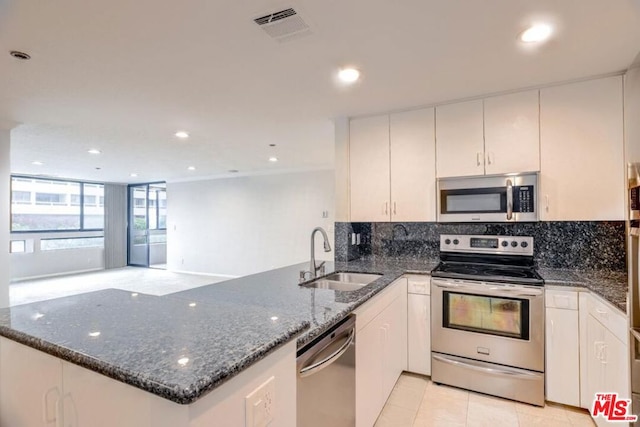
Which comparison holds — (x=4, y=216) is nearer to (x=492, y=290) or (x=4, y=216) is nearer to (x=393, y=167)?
(x=393, y=167)

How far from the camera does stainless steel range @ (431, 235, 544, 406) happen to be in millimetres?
2266

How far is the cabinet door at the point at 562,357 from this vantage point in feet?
7.16

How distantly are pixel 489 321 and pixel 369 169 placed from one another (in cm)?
167

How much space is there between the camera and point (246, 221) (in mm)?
7027

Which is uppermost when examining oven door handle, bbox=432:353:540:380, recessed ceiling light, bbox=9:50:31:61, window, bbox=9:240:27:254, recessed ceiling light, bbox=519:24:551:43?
recessed ceiling light, bbox=519:24:551:43

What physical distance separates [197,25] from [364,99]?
1492 millimetres

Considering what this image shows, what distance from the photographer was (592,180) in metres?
2.38

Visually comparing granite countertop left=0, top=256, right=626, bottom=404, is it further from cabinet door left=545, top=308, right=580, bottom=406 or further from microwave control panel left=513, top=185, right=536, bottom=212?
microwave control panel left=513, top=185, right=536, bottom=212

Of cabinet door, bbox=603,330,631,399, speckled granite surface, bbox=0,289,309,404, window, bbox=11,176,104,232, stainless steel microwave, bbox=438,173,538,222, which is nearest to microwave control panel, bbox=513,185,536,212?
stainless steel microwave, bbox=438,173,538,222

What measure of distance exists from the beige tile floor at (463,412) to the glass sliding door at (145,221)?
26.9 ft

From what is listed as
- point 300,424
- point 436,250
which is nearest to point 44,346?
point 300,424

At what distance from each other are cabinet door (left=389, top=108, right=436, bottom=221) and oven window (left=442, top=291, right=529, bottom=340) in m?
0.76

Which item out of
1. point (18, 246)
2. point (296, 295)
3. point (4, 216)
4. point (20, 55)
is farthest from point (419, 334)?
point (18, 246)

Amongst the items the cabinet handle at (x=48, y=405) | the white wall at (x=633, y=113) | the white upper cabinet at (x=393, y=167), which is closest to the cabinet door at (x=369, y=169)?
the white upper cabinet at (x=393, y=167)
